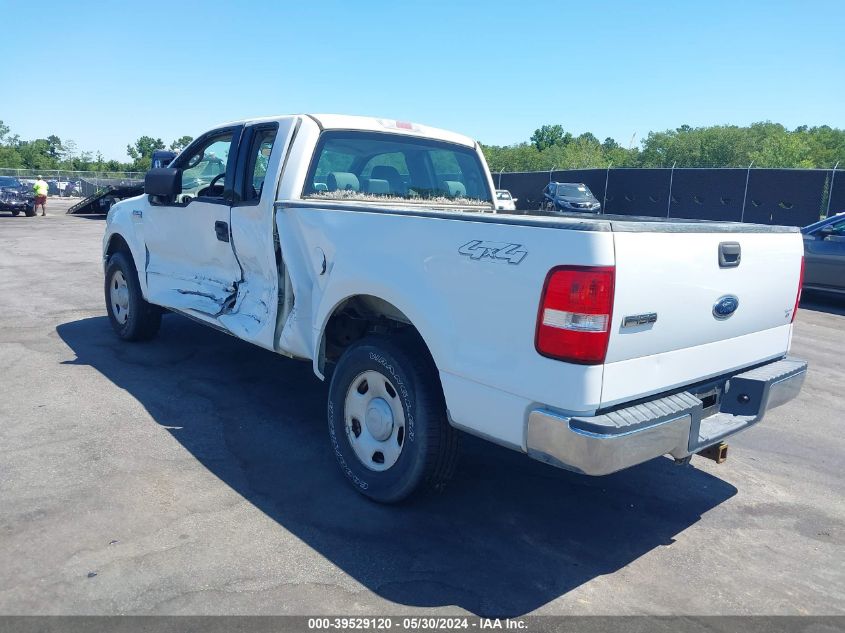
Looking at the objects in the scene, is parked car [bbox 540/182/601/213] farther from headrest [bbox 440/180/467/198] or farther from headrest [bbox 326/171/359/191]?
headrest [bbox 326/171/359/191]

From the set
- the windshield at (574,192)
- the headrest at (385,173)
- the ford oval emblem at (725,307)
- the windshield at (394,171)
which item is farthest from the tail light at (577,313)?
the windshield at (574,192)

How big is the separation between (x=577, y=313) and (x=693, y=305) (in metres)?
0.72

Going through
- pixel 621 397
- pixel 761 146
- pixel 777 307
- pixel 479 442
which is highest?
pixel 761 146

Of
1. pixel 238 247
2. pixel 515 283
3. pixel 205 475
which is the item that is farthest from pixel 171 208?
pixel 515 283

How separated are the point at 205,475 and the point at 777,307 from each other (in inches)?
132

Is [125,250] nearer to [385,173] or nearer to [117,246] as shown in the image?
[117,246]

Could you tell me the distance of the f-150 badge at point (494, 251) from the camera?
9.41 feet

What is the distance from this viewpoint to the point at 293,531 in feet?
11.4

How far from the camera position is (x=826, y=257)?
1090 cm

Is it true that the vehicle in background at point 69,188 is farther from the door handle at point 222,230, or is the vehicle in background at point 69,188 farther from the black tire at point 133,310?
the door handle at point 222,230

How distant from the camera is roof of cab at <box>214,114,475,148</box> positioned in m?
4.82

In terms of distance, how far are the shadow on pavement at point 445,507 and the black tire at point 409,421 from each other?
0.16 metres

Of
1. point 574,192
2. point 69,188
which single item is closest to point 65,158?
point 69,188

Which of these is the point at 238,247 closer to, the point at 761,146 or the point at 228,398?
the point at 228,398
